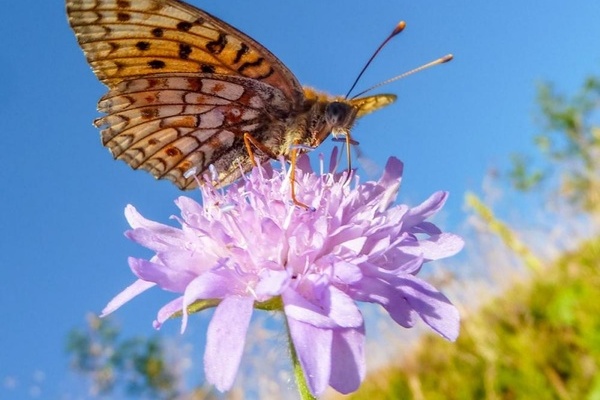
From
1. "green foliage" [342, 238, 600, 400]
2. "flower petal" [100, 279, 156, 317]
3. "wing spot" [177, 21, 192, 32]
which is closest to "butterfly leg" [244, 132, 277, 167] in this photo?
"wing spot" [177, 21, 192, 32]

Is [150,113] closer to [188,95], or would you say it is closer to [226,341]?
[188,95]

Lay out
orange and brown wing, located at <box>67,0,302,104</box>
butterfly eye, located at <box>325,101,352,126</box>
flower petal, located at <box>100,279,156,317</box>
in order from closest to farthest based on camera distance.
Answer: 1. flower petal, located at <box>100,279,156,317</box>
2. butterfly eye, located at <box>325,101,352,126</box>
3. orange and brown wing, located at <box>67,0,302,104</box>

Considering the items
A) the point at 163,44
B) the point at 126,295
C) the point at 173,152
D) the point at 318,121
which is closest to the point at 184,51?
the point at 163,44

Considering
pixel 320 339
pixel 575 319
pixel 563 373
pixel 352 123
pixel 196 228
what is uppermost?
pixel 352 123

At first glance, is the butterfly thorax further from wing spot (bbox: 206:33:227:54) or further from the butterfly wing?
wing spot (bbox: 206:33:227:54)

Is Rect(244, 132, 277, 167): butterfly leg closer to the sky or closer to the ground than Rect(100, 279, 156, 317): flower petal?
closer to the sky

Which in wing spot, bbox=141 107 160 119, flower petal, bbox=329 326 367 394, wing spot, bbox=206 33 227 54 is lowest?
flower petal, bbox=329 326 367 394

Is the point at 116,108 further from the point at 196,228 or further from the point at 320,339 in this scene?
the point at 320,339

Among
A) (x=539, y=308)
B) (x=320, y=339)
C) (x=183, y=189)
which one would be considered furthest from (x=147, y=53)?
(x=539, y=308)
